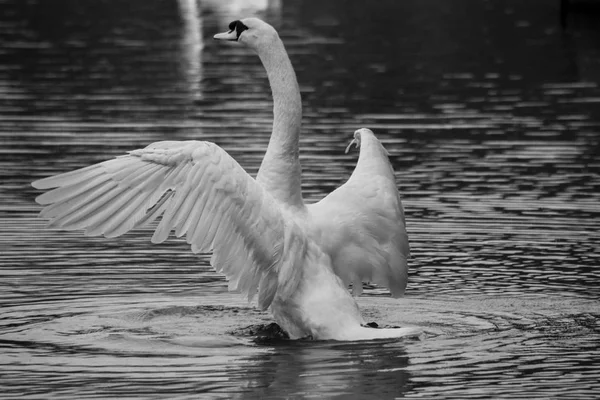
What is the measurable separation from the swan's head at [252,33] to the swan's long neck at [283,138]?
57mm

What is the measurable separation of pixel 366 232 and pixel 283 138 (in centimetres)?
103

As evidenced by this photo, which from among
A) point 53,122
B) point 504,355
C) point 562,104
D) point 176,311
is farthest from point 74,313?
point 562,104

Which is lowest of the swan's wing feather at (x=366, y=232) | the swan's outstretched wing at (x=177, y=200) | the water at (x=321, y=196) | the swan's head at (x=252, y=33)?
the water at (x=321, y=196)

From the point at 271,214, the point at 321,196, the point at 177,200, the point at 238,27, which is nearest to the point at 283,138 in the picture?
the point at 271,214

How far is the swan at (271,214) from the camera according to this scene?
1120 cm

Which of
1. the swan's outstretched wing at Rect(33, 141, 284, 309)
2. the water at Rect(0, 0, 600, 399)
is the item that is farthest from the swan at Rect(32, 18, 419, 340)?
the water at Rect(0, 0, 600, 399)

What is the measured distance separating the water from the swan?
41 centimetres

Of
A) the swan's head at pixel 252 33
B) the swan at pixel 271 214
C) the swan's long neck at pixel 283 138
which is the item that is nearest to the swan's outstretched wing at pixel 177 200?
the swan at pixel 271 214

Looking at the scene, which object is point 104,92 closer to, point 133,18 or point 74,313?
point 74,313

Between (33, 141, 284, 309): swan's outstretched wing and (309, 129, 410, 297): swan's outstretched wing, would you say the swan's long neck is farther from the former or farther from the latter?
(33, 141, 284, 309): swan's outstretched wing

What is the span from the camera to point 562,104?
25.8 m

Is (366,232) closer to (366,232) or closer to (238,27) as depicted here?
(366,232)

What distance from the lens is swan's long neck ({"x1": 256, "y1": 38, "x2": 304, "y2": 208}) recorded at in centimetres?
1226

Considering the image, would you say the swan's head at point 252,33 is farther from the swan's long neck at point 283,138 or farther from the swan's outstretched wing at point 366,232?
the swan's outstretched wing at point 366,232
